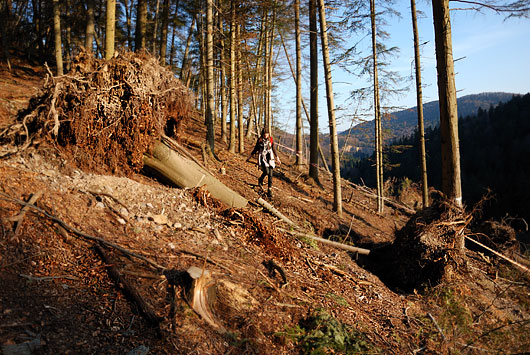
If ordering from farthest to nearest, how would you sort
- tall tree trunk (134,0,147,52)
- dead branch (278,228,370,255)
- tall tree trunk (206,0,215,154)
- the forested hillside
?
the forested hillside, tall tree trunk (134,0,147,52), tall tree trunk (206,0,215,154), dead branch (278,228,370,255)

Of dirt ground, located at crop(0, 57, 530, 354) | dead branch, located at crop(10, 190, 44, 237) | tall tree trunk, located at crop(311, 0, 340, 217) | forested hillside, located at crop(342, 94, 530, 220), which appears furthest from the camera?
forested hillside, located at crop(342, 94, 530, 220)

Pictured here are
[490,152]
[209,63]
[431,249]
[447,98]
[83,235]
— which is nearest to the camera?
[83,235]

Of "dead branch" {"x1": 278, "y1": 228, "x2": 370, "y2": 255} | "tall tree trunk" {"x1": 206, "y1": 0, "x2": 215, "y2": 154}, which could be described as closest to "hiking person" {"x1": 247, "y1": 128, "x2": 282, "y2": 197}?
"tall tree trunk" {"x1": 206, "y1": 0, "x2": 215, "y2": 154}

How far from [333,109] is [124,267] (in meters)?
7.04

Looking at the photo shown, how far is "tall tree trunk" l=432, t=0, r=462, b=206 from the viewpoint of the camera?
6957 millimetres

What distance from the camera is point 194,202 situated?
20.1 feet

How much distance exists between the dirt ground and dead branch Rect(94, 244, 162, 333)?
0.05 meters

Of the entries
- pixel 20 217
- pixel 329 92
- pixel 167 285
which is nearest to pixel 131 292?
pixel 167 285

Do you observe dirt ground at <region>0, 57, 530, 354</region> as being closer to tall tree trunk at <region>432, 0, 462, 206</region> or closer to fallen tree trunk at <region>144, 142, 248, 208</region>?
fallen tree trunk at <region>144, 142, 248, 208</region>

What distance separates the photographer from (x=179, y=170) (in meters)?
6.41

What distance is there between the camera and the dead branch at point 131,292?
10.4ft

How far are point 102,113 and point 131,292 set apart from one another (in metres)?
3.62

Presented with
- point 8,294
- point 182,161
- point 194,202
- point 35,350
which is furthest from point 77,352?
point 182,161

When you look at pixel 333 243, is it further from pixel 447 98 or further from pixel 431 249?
pixel 447 98
